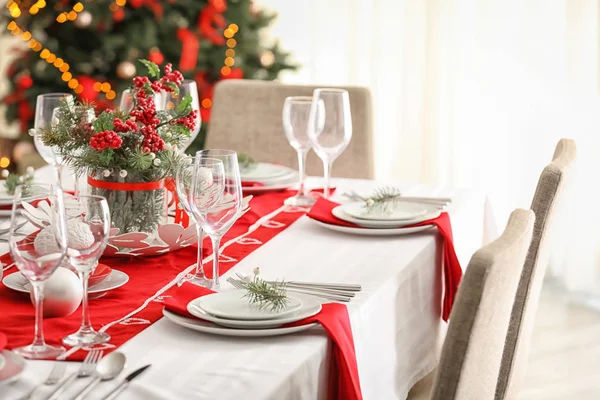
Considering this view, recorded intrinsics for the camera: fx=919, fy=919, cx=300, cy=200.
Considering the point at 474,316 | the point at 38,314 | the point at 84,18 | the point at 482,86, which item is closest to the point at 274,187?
the point at 38,314

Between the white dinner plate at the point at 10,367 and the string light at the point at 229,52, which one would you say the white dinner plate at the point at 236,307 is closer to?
the white dinner plate at the point at 10,367

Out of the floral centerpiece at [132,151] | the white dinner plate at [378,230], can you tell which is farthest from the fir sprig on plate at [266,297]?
the white dinner plate at [378,230]

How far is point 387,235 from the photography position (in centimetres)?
174

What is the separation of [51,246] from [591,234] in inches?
111

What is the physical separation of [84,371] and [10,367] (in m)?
0.08

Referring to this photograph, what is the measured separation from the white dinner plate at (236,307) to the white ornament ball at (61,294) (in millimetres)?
171

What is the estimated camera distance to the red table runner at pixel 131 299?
47.6 inches

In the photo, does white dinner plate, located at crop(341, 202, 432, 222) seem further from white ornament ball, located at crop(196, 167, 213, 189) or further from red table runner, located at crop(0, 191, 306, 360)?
white ornament ball, located at crop(196, 167, 213, 189)

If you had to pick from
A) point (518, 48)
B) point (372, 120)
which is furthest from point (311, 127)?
point (518, 48)

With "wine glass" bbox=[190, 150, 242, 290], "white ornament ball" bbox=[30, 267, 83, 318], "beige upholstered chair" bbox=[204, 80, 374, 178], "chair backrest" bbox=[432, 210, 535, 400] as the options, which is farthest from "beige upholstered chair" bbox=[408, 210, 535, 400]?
"beige upholstered chair" bbox=[204, 80, 374, 178]

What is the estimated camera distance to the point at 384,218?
1.77 m

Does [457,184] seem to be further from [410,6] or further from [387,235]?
[387,235]

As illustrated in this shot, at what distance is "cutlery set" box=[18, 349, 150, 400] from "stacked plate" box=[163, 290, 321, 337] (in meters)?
0.13

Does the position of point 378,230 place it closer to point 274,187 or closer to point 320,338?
point 274,187
